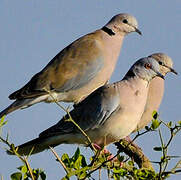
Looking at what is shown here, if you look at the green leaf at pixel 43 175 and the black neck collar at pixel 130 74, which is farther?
the black neck collar at pixel 130 74

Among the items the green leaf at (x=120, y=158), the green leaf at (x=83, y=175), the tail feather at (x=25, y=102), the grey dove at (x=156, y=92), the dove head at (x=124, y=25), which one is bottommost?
the grey dove at (x=156, y=92)

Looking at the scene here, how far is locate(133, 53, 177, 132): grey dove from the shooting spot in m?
6.38

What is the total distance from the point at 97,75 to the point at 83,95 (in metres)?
0.28

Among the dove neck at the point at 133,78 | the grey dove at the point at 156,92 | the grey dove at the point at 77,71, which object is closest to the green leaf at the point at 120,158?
the dove neck at the point at 133,78

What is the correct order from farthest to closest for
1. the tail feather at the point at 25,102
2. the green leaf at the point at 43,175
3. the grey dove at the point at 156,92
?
the tail feather at the point at 25,102 → the grey dove at the point at 156,92 → the green leaf at the point at 43,175

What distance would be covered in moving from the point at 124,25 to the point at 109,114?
2514 mm

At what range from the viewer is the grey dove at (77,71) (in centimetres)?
684

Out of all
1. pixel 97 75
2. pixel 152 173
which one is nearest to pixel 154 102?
pixel 97 75

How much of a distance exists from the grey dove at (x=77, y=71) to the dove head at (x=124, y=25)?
128 mm

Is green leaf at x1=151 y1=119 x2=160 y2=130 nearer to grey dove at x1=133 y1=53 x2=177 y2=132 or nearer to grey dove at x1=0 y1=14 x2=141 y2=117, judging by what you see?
grey dove at x1=133 y1=53 x2=177 y2=132

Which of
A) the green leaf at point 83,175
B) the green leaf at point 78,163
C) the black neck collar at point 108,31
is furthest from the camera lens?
the black neck collar at point 108,31

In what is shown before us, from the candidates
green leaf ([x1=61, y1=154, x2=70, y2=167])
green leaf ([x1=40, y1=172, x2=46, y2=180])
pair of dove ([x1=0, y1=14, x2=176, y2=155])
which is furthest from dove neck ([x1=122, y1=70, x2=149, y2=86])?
green leaf ([x1=40, y1=172, x2=46, y2=180])

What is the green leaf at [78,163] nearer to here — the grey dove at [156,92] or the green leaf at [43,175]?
the green leaf at [43,175]

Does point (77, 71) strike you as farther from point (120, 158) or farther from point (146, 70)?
point (120, 158)
